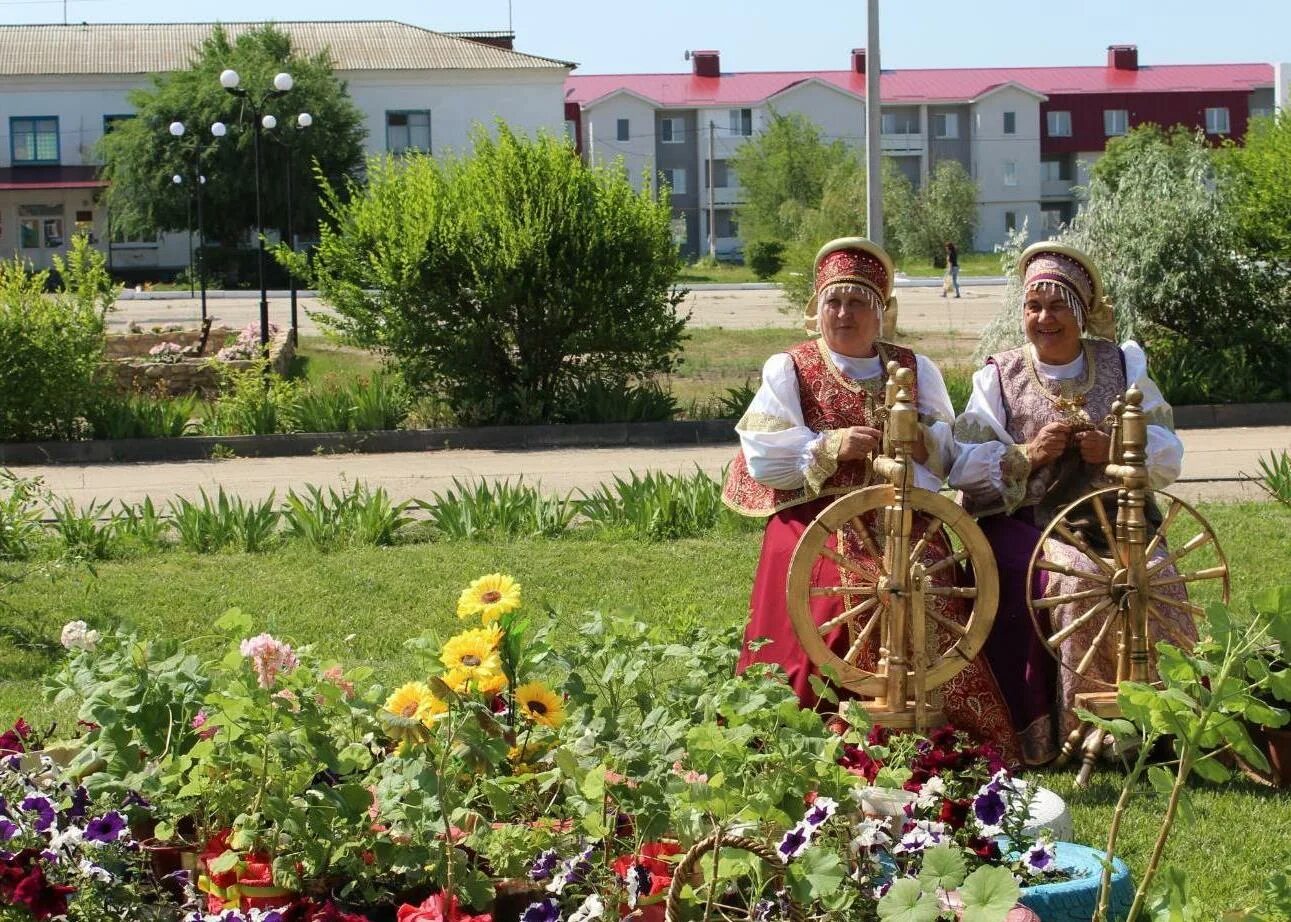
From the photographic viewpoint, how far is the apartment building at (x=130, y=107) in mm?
50469

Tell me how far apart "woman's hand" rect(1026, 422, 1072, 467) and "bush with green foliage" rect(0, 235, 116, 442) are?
11.4 metres

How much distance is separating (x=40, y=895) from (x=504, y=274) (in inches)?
509

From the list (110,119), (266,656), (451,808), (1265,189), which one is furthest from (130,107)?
(451,808)

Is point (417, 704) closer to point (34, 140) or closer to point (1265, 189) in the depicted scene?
point (1265, 189)

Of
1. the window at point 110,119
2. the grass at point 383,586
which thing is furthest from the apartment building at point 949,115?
the grass at point 383,586

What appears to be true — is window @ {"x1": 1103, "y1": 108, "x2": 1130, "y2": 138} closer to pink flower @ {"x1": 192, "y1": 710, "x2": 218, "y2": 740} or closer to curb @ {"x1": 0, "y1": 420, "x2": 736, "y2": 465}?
curb @ {"x1": 0, "y1": 420, "x2": 736, "y2": 465}

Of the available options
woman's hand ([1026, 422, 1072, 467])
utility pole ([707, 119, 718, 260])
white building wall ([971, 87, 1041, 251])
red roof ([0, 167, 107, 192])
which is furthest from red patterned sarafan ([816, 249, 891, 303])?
white building wall ([971, 87, 1041, 251])

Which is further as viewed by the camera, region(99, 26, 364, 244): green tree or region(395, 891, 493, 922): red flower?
region(99, 26, 364, 244): green tree

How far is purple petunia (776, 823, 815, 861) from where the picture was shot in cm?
250

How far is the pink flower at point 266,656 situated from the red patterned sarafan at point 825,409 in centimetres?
211

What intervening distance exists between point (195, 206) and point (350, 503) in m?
37.1

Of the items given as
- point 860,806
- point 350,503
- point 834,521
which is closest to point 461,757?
point 860,806

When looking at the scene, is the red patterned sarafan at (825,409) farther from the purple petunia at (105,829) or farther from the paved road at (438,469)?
the paved road at (438,469)

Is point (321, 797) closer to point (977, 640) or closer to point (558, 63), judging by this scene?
point (977, 640)
